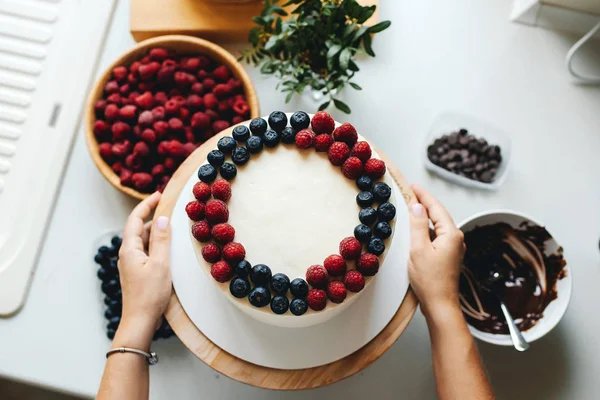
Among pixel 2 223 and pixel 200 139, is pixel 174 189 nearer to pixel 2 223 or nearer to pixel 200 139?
pixel 200 139

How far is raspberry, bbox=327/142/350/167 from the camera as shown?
0.83m

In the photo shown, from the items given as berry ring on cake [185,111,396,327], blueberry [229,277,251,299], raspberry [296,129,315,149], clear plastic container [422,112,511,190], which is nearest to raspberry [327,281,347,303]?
berry ring on cake [185,111,396,327]

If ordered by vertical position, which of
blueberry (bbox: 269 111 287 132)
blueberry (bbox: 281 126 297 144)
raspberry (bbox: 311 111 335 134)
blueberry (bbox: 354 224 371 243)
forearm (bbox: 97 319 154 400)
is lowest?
forearm (bbox: 97 319 154 400)

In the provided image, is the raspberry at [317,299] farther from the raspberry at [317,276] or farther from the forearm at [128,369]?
the forearm at [128,369]

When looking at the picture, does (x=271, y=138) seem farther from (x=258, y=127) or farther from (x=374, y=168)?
(x=374, y=168)

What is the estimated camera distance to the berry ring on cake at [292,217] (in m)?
0.78

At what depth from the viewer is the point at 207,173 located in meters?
0.83

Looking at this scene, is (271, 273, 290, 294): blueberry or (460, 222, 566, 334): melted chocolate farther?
(460, 222, 566, 334): melted chocolate

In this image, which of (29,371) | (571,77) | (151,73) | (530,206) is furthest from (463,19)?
(29,371)

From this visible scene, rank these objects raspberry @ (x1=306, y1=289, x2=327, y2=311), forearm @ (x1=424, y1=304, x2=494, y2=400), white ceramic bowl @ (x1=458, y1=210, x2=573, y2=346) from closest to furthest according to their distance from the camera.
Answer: raspberry @ (x1=306, y1=289, x2=327, y2=311) < forearm @ (x1=424, y1=304, x2=494, y2=400) < white ceramic bowl @ (x1=458, y1=210, x2=573, y2=346)

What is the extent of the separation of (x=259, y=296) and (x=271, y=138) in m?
0.25

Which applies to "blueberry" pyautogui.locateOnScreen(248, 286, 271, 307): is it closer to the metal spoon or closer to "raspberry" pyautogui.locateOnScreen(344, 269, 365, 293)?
"raspberry" pyautogui.locateOnScreen(344, 269, 365, 293)

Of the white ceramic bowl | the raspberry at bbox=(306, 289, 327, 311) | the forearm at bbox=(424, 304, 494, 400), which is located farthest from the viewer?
the white ceramic bowl

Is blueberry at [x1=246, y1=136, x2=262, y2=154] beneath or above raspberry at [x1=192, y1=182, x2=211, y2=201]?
above
